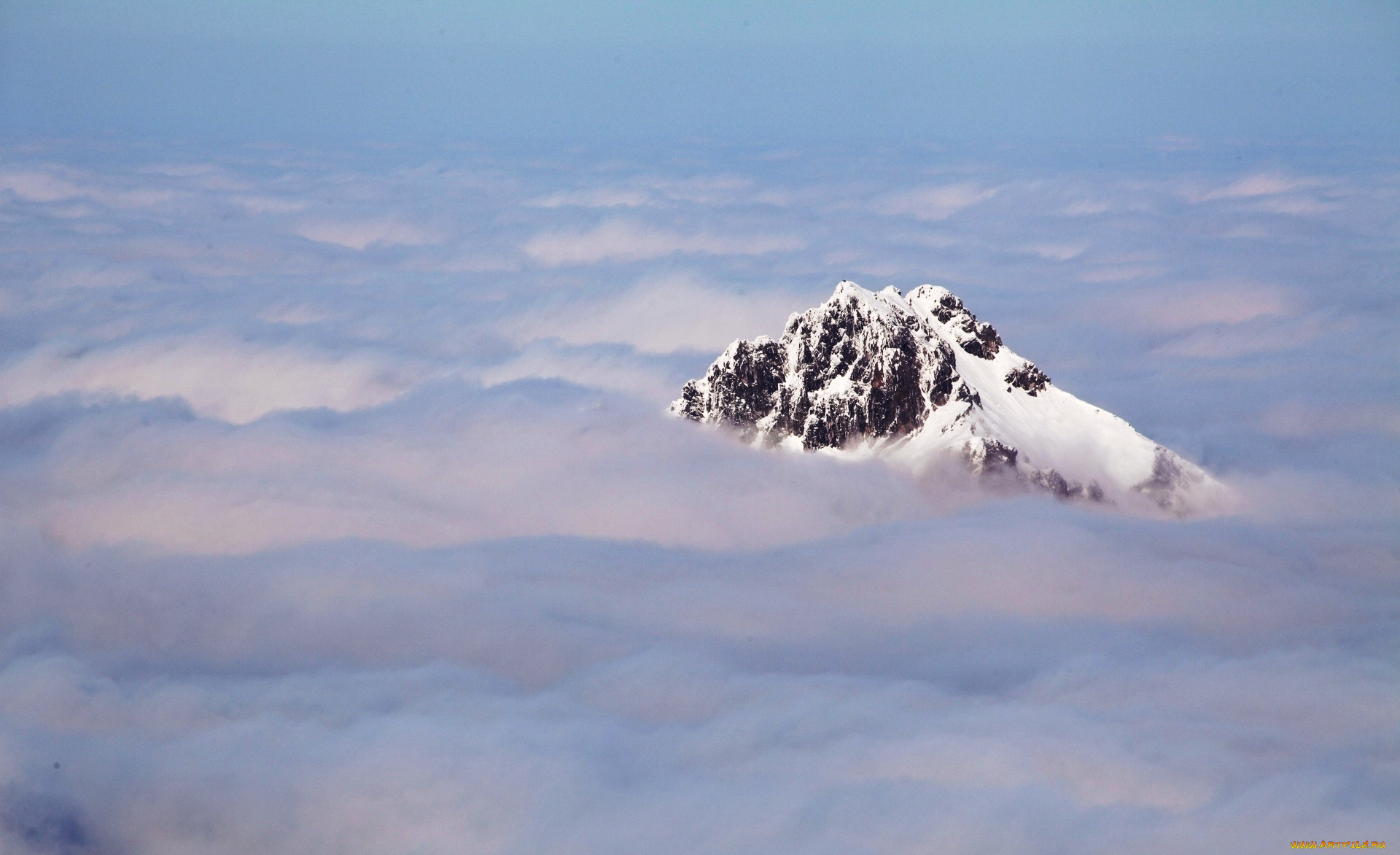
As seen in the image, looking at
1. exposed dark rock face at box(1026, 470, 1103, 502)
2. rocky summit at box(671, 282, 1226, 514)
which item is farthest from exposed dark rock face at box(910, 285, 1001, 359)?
exposed dark rock face at box(1026, 470, 1103, 502)

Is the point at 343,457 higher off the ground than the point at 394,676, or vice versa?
the point at 343,457

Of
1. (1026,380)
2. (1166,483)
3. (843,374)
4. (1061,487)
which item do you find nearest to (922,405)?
(843,374)

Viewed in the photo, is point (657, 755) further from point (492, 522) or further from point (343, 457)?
point (343, 457)

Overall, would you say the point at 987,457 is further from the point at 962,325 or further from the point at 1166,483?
the point at 1166,483

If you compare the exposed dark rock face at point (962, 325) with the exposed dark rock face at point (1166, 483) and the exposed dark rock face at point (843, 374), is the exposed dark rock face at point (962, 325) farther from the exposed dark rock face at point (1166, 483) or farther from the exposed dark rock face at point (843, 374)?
the exposed dark rock face at point (1166, 483)

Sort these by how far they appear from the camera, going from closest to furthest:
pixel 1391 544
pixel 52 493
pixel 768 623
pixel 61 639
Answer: pixel 768 623
pixel 61 639
pixel 1391 544
pixel 52 493

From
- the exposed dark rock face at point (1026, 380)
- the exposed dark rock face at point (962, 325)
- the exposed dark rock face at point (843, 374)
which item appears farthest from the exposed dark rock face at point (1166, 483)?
the exposed dark rock face at point (843, 374)

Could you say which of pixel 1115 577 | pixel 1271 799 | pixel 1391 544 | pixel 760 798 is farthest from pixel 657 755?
pixel 1391 544
